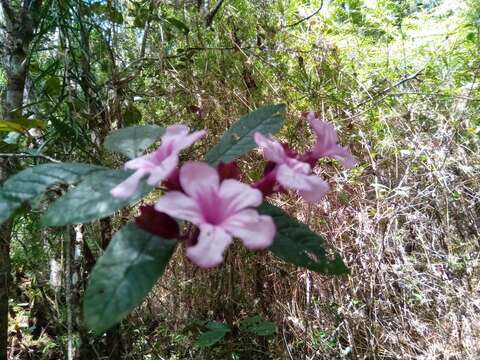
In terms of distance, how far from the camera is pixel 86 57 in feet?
4.12

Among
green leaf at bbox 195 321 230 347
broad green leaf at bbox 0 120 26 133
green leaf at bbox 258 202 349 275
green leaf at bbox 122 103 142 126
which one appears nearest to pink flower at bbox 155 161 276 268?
green leaf at bbox 258 202 349 275

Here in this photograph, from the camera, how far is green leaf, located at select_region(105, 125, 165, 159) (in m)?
0.57

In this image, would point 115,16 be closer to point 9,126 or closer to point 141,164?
point 9,126

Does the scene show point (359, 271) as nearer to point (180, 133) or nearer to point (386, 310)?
point (386, 310)

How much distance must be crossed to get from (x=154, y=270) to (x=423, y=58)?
259 centimetres

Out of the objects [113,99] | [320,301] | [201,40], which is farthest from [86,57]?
[320,301]

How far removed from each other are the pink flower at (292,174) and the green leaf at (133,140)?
181 millimetres

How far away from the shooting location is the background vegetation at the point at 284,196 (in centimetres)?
141

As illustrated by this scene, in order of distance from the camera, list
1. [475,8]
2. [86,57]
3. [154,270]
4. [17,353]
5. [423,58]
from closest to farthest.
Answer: [154,270] → [86,57] → [17,353] → [423,58] → [475,8]

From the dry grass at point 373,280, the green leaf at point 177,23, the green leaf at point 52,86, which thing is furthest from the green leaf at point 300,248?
the green leaf at point 177,23

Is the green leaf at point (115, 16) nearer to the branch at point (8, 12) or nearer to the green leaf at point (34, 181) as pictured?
the branch at point (8, 12)

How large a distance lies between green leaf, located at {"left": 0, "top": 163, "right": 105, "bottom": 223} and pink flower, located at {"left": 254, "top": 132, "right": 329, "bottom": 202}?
0.74 ft

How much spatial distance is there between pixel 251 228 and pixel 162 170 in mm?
109

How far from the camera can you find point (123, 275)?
405mm
